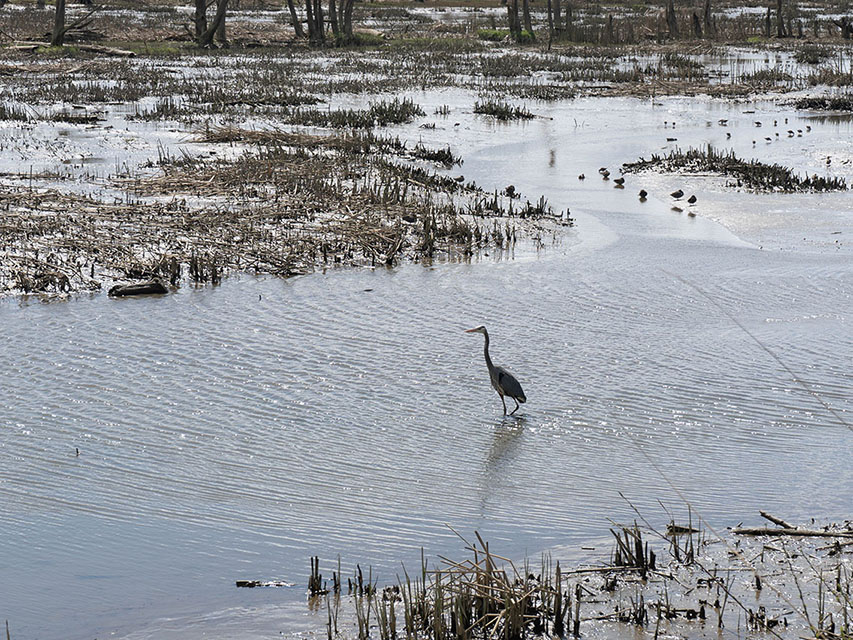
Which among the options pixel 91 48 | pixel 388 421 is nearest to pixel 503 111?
pixel 388 421

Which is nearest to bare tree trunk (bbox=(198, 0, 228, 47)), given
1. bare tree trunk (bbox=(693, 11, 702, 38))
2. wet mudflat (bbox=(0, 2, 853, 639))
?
bare tree trunk (bbox=(693, 11, 702, 38))

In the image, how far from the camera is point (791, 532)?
5160 mm

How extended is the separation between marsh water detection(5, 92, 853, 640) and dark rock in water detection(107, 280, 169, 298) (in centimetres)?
15

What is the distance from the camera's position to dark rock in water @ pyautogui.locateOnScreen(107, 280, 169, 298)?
10.7m

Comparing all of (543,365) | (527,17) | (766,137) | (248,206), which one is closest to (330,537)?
(543,365)

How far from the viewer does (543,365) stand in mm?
8594

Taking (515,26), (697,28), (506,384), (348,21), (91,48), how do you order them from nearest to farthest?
(506,384) < (91,48) < (348,21) < (515,26) < (697,28)

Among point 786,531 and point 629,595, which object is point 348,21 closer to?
point 786,531

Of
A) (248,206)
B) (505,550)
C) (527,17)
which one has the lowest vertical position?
(505,550)

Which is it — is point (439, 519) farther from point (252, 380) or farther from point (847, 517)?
point (252, 380)

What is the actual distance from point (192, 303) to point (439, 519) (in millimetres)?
5424

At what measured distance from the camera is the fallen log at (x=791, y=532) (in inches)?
199

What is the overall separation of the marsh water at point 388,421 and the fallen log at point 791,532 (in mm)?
261

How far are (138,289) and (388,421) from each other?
435 cm
